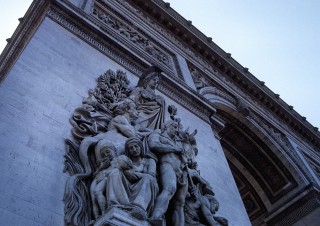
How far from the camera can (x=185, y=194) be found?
4105 mm

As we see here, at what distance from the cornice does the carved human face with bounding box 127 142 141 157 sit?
7.26 m

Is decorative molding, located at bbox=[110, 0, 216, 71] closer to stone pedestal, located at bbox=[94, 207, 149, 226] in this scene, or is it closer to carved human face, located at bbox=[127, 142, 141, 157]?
carved human face, located at bbox=[127, 142, 141, 157]

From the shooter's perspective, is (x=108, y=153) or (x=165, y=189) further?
(x=165, y=189)

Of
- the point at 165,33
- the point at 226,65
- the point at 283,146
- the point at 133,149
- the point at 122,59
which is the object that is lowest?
the point at 133,149

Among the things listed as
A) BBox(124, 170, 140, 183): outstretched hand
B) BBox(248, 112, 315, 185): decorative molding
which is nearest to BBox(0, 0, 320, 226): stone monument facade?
BBox(124, 170, 140, 183): outstretched hand

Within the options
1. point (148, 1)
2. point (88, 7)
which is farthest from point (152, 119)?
point (148, 1)

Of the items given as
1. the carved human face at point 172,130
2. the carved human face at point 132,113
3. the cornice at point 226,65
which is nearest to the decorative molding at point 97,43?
the carved human face at point 132,113

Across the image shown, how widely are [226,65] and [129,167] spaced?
950 cm

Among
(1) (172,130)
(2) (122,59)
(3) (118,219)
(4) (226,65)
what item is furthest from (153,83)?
(4) (226,65)

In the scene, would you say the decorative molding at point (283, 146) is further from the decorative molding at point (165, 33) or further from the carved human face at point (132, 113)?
the carved human face at point (132, 113)

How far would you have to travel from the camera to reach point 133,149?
3.78 m

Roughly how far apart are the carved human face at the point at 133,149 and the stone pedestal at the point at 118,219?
0.92 metres

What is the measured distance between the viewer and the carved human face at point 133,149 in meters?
3.77

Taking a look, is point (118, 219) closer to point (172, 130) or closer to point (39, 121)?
Result: point (39, 121)
